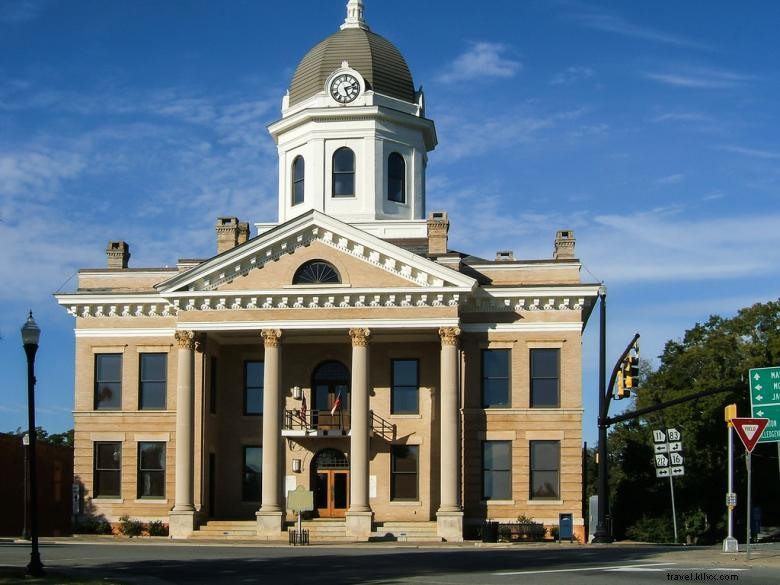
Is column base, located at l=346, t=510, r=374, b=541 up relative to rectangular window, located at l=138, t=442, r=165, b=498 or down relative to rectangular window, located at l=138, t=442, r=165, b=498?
down

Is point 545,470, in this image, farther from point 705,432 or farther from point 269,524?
point 705,432

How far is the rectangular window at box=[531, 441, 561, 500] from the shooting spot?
47.8 meters

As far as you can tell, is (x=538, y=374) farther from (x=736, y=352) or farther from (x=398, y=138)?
(x=736, y=352)

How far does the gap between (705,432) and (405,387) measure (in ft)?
82.0

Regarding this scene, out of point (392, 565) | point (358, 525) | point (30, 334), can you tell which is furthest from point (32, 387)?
point (358, 525)

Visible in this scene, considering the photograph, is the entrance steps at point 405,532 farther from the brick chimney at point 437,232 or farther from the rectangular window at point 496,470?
the brick chimney at point 437,232

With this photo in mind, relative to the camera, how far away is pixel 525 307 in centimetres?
4844

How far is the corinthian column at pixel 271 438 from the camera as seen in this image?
4538cm

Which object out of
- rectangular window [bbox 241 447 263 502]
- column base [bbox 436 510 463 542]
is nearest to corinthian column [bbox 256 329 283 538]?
rectangular window [bbox 241 447 263 502]

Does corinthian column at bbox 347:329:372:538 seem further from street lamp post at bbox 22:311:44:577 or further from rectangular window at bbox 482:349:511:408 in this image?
street lamp post at bbox 22:311:44:577

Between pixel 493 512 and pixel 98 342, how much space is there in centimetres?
1742

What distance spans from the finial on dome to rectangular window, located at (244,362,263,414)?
17.6 metres

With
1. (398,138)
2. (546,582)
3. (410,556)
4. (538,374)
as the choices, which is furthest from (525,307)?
(546,582)

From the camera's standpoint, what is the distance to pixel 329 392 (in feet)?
166
